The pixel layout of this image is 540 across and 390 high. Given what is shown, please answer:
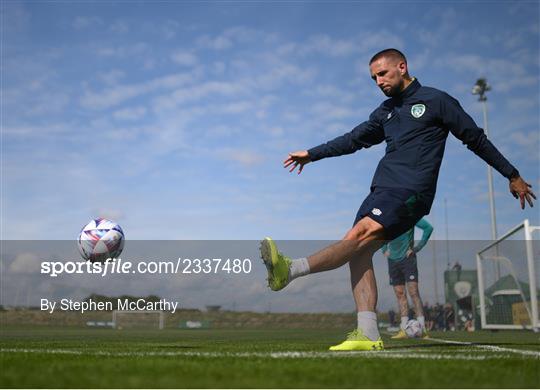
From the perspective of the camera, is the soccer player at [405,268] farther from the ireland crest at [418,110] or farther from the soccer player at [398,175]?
the ireland crest at [418,110]

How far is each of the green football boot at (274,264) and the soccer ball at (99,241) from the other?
25.5ft

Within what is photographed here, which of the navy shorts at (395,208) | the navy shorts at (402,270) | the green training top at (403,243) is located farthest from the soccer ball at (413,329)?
the navy shorts at (395,208)

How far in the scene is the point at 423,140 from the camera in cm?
443

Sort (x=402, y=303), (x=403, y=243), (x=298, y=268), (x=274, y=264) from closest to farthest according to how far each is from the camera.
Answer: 1. (x=274, y=264)
2. (x=298, y=268)
3. (x=402, y=303)
4. (x=403, y=243)

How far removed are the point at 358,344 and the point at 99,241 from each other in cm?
787

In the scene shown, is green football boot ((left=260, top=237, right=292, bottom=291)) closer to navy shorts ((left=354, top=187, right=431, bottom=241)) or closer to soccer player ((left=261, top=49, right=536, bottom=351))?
soccer player ((left=261, top=49, right=536, bottom=351))

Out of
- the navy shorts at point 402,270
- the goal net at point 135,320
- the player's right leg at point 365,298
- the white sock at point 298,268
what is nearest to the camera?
the white sock at point 298,268

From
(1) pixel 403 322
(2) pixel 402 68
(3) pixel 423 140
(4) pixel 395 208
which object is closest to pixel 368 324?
(4) pixel 395 208

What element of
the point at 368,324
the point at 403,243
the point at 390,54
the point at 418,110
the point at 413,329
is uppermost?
the point at 390,54

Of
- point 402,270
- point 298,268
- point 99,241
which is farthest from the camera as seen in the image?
point 99,241

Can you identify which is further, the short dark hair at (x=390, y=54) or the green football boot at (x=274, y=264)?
the short dark hair at (x=390, y=54)

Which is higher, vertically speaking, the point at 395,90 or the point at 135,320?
the point at 395,90

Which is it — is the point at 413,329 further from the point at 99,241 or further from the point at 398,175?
the point at 99,241

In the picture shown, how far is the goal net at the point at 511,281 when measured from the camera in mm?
9977
